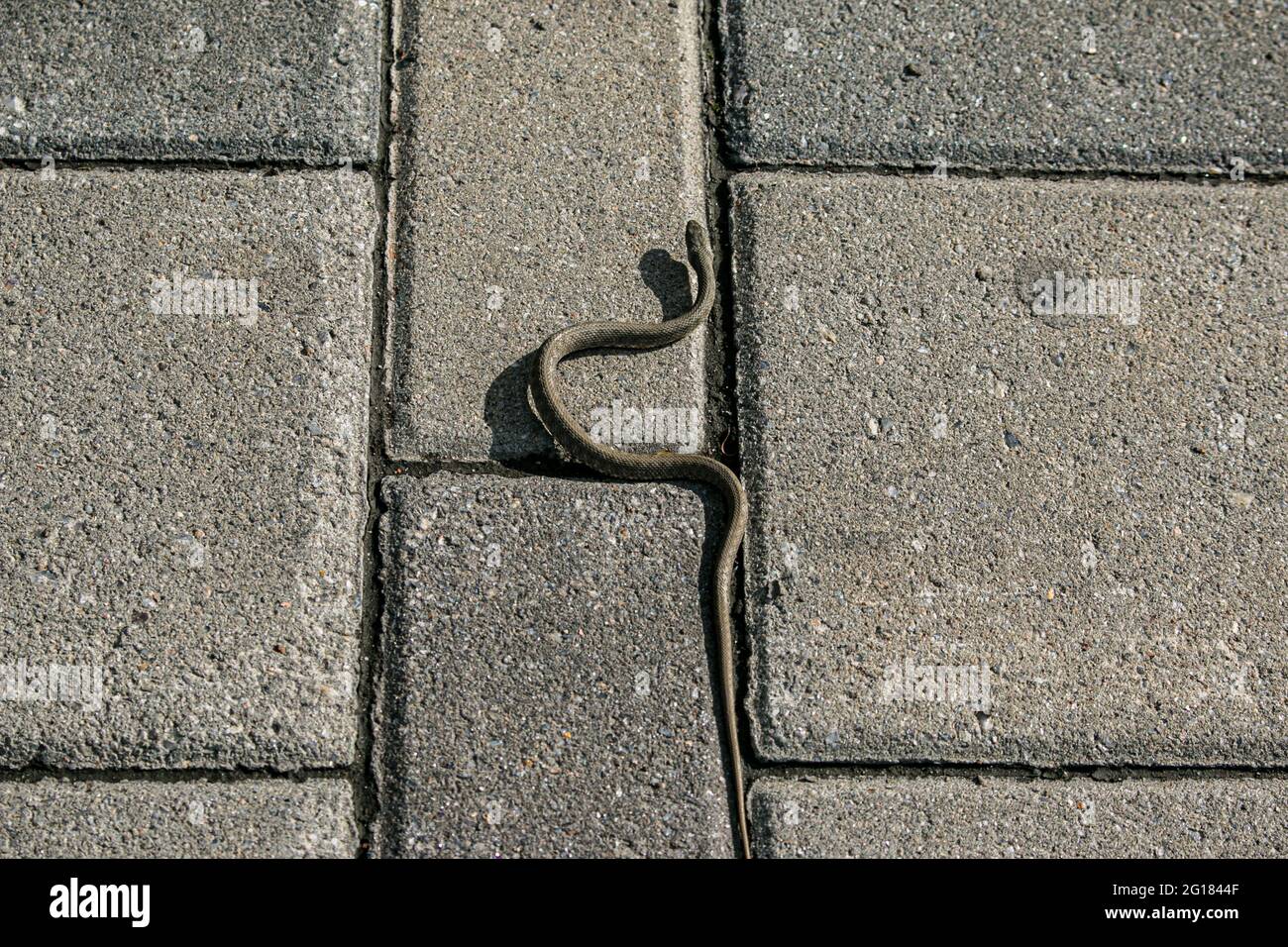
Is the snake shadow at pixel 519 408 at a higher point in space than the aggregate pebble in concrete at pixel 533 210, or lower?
Result: lower

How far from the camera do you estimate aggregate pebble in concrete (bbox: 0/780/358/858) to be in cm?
295

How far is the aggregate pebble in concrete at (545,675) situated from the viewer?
3.04 m

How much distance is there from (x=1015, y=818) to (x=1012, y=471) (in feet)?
3.56

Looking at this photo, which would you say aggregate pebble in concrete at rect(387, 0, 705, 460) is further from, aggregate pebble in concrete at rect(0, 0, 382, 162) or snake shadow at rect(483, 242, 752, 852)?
aggregate pebble in concrete at rect(0, 0, 382, 162)

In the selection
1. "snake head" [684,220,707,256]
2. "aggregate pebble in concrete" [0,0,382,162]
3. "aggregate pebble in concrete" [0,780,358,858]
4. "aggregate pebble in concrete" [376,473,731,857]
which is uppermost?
"aggregate pebble in concrete" [0,0,382,162]

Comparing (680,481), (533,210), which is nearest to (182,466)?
(533,210)

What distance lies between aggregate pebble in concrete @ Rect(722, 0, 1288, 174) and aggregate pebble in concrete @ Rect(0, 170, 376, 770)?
1.55 m

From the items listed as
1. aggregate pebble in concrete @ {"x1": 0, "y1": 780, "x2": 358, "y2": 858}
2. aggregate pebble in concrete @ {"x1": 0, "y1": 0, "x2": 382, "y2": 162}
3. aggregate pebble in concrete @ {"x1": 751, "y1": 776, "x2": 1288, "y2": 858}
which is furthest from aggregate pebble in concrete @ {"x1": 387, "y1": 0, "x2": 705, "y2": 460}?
aggregate pebble in concrete @ {"x1": 751, "y1": 776, "x2": 1288, "y2": 858}

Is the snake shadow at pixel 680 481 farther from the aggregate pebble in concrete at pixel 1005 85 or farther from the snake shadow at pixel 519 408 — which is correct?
the aggregate pebble in concrete at pixel 1005 85

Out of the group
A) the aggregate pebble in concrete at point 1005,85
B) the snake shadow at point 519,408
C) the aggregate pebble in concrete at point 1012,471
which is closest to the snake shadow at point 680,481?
the snake shadow at point 519,408

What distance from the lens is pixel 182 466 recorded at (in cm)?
337

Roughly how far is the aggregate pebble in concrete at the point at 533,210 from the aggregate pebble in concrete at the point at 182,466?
22cm

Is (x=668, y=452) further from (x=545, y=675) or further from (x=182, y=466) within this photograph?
(x=182, y=466)

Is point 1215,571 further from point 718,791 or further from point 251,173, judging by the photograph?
point 251,173
